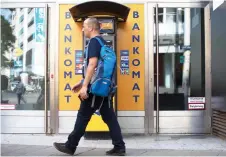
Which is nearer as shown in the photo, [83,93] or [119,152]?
[83,93]

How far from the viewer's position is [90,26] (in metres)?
5.72

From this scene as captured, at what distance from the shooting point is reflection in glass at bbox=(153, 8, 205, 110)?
7816 mm

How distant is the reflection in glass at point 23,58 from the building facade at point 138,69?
2 centimetres

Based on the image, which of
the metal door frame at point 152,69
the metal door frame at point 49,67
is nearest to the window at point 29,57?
the metal door frame at point 49,67

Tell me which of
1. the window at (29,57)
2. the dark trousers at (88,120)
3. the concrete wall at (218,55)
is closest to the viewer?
the dark trousers at (88,120)

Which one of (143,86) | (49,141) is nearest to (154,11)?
(143,86)

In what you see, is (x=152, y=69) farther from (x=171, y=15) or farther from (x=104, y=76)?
(x=104, y=76)

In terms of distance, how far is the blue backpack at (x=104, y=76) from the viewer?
5.42m

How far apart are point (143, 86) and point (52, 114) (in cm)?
186

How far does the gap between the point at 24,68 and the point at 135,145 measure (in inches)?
110

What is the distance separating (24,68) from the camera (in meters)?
7.93

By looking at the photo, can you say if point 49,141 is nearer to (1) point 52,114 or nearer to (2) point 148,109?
(1) point 52,114

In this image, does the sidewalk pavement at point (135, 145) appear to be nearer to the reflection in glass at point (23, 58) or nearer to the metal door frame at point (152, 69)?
the metal door frame at point (152, 69)

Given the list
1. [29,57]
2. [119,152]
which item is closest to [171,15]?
[29,57]
